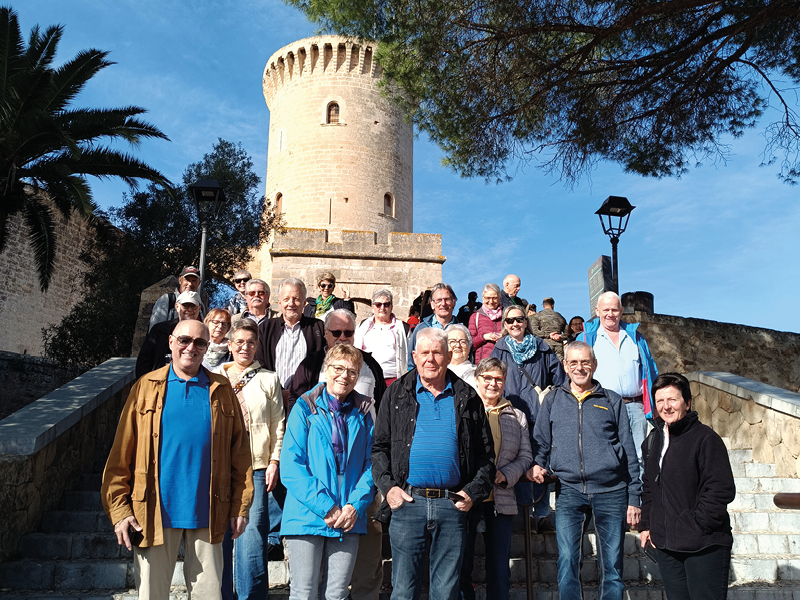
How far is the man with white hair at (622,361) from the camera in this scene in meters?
4.92

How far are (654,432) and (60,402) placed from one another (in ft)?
14.4

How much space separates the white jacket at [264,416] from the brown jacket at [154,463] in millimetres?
505

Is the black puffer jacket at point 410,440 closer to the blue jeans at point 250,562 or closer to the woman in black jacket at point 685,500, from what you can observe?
the blue jeans at point 250,562

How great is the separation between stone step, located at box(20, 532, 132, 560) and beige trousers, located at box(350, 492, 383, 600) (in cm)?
168

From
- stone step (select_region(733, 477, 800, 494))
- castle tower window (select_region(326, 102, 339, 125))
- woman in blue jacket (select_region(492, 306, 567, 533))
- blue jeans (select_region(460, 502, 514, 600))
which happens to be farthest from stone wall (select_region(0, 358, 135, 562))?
castle tower window (select_region(326, 102, 339, 125))

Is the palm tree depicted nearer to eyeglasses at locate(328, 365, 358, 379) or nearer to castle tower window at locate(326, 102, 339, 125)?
eyeglasses at locate(328, 365, 358, 379)

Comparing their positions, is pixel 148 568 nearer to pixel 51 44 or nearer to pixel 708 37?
pixel 708 37

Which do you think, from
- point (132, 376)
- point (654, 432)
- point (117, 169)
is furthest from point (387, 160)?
point (654, 432)

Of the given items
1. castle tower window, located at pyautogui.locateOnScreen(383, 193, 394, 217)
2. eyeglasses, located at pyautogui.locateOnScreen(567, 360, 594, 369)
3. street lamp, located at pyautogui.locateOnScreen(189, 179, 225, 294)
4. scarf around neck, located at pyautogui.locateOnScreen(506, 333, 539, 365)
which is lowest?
eyeglasses, located at pyautogui.locateOnScreen(567, 360, 594, 369)

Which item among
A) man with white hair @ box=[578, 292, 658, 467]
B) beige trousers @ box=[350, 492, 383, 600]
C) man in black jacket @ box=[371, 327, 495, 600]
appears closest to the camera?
man in black jacket @ box=[371, 327, 495, 600]

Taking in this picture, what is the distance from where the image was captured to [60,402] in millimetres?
5281

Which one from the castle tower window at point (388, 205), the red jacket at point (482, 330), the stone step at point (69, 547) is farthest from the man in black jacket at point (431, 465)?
the castle tower window at point (388, 205)

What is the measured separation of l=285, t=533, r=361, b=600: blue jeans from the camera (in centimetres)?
315

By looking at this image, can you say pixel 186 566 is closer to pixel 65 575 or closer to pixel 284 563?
pixel 284 563
